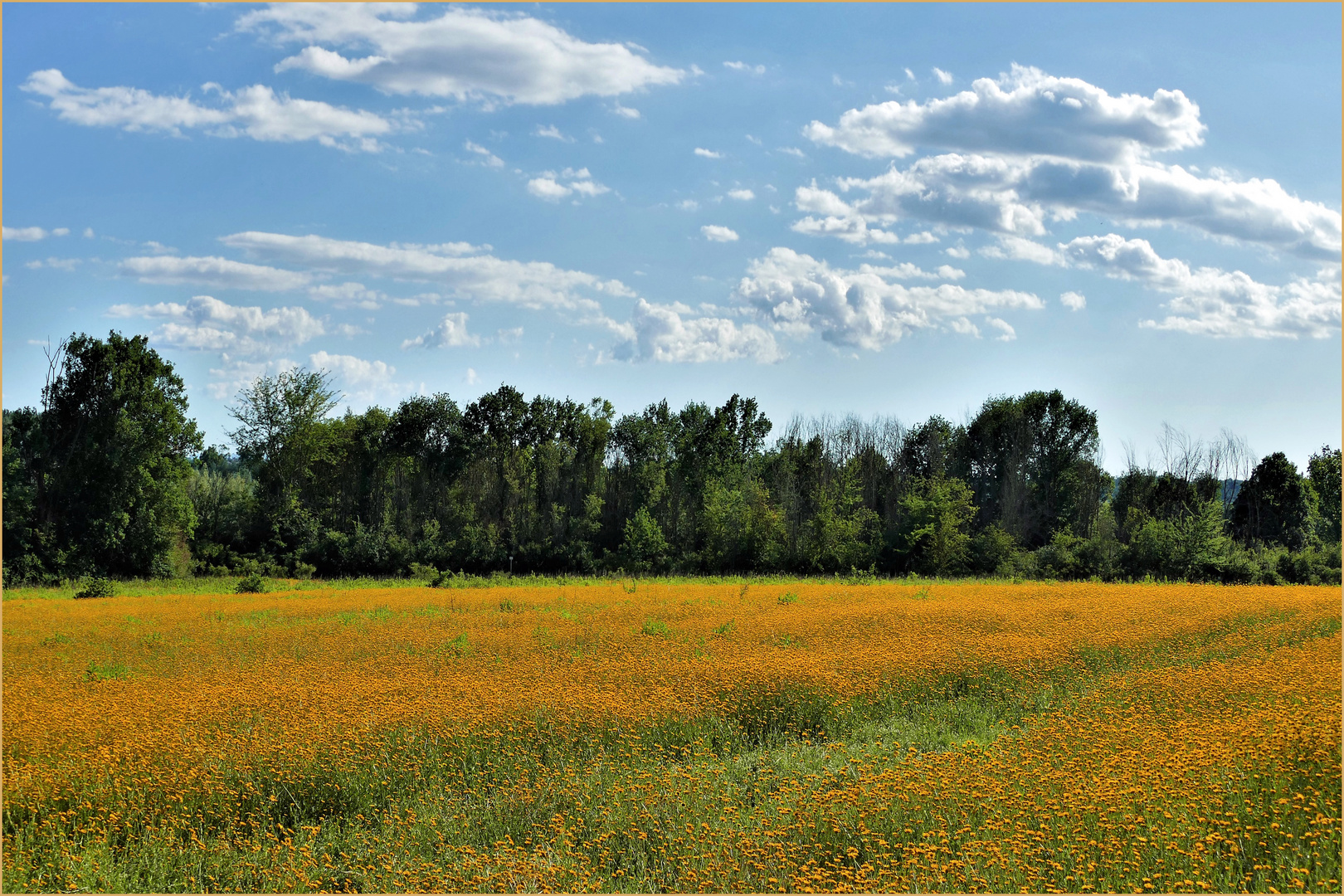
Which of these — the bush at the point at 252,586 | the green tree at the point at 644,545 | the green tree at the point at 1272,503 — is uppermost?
the green tree at the point at 1272,503

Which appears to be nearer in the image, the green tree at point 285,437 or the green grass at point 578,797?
the green grass at point 578,797

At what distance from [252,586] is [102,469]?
49.4ft

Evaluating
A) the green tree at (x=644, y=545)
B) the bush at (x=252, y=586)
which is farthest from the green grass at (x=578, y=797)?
the green tree at (x=644, y=545)

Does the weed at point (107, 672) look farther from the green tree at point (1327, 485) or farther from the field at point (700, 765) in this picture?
the green tree at point (1327, 485)

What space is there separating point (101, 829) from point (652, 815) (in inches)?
204

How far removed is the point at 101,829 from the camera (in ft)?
26.2

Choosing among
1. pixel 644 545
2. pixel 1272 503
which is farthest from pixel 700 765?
pixel 1272 503

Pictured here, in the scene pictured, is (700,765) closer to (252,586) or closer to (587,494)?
(252,586)

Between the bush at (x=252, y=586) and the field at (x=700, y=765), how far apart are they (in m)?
24.4

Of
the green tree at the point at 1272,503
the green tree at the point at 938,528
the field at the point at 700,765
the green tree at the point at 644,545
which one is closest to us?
the field at the point at 700,765

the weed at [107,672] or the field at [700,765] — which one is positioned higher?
the field at [700,765]

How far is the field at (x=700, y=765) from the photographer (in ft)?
20.6

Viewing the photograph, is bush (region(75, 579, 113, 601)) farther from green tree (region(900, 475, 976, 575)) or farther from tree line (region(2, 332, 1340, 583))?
green tree (region(900, 475, 976, 575))

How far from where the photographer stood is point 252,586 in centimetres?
4016
